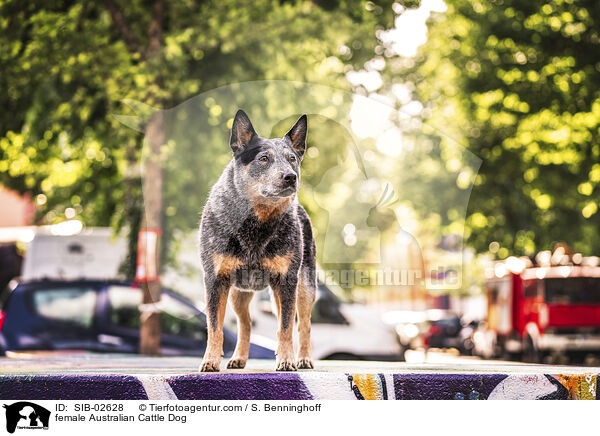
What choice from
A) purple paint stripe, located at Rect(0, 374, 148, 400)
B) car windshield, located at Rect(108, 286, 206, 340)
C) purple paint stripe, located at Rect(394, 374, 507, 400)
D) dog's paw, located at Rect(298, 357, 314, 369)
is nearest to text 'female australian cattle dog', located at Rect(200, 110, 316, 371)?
dog's paw, located at Rect(298, 357, 314, 369)

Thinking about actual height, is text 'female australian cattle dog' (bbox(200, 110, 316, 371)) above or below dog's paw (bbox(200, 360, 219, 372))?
above

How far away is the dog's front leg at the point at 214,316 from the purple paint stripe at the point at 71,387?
1.33 ft

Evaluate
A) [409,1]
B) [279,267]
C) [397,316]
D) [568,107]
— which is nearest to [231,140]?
[279,267]

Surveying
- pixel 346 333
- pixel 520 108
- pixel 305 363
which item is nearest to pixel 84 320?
pixel 346 333

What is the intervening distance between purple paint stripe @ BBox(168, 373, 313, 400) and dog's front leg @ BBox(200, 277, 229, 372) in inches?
11.7

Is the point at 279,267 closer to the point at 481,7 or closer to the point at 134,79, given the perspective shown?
the point at 134,79

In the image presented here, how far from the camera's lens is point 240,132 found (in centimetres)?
361

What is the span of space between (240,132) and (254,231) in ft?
1.51

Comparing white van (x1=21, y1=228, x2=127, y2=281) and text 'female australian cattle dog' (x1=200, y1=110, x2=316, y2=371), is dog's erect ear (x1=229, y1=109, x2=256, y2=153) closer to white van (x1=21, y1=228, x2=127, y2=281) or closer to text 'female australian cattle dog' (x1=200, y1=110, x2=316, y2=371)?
text 'female australian cattle dog' (x1=200, y1=110, x2=316, y2=371)

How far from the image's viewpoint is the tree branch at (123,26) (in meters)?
11.3

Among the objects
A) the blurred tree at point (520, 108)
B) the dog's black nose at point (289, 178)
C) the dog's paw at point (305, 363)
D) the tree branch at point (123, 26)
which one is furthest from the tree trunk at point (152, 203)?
the dog's black nose at point (289, 178)
